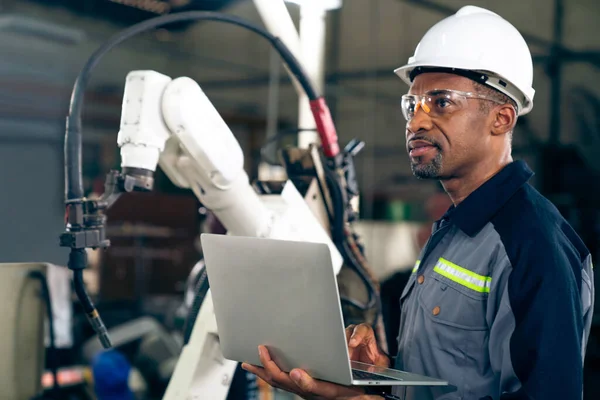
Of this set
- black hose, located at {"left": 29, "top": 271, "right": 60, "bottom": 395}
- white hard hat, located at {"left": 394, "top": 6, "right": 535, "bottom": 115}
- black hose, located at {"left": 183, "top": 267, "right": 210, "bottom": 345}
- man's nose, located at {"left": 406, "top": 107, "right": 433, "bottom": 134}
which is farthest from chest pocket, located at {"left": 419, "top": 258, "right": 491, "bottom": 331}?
black hose, located at {"left": 29, "top": 271, "right": 60, "bottom": 395}

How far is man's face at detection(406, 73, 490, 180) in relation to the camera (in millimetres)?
1580

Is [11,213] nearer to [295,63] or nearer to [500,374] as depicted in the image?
[295,63]

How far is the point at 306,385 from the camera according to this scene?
134cm

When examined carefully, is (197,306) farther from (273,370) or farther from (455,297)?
(455,297)

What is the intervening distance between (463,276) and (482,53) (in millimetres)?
529

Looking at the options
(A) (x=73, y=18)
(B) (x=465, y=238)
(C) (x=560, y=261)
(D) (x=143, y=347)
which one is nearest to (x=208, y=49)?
(A) (x=73, y=18)

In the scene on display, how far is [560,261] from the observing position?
1.30m

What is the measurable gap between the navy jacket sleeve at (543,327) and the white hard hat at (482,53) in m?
0.45

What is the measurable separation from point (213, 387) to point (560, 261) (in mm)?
1140

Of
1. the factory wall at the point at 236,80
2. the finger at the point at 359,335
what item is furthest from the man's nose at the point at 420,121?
the factory wall at the point at 236,80

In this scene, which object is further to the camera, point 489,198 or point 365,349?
point 365,349

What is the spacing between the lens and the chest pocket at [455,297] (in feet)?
4.61

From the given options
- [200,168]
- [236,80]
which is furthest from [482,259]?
[236,80]

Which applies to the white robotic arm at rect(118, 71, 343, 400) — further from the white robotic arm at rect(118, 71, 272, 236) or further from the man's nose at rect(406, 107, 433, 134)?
the man's nose at rect(406, 107, 433, 134)
